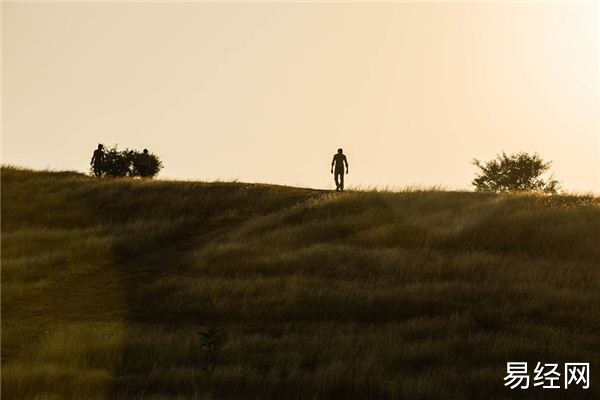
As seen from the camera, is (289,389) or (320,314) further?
(320,314)

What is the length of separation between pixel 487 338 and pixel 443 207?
1526 cm

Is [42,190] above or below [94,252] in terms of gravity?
above

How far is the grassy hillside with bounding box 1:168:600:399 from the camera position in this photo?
13797mm

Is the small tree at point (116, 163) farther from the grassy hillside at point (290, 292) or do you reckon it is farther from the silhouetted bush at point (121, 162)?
the grassy hillside at point (290, 292)

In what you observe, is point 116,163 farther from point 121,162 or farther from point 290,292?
point 290,292

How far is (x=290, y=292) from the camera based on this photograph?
814 inches

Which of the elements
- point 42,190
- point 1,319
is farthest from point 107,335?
point 42,190

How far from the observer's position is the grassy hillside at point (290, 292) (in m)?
13.8

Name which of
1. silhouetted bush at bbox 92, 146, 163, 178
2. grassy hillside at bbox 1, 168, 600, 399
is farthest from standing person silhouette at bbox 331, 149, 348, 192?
silhouetted bush at bbox 92, 146, 163, 178

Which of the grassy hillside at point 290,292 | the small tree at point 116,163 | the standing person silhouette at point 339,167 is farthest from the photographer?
the small tree at point 116,163

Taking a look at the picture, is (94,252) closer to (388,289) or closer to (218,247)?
(218,247)

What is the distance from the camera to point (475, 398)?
13.2 metres

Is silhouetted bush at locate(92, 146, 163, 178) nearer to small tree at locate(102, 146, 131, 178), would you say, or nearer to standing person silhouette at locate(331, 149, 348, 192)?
small tree at locate(102, 146, 131, 178)

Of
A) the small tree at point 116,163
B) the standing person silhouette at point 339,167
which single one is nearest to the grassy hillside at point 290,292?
the standing person silhouette at point 339,167
